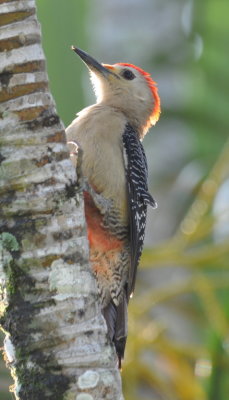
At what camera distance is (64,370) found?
12.4ft

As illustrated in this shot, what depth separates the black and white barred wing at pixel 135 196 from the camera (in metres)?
5.55

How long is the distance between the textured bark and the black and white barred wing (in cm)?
164

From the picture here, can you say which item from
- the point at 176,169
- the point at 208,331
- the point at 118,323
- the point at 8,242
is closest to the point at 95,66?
the point at 118,323

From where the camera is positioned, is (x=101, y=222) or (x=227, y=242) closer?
(x=101, y=222)

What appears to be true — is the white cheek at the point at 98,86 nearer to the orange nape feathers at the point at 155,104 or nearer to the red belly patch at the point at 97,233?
the orange nape feathers at the point at 155,104

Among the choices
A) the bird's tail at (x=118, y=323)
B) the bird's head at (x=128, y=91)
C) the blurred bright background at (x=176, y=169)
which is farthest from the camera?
the blurred bright background at (x=176, y=169)

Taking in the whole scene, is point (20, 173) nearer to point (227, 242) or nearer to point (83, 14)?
point (227, 242)

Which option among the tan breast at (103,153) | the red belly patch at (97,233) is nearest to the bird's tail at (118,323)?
the red belly patch at (97,233)

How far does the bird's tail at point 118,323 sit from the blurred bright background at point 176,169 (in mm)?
756

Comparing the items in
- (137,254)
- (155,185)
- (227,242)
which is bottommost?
(155,185)

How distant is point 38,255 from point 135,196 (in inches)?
76.7

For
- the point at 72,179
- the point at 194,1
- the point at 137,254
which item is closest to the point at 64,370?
the point at 72,179

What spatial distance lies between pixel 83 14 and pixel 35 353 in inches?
187

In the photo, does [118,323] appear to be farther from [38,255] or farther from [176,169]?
[176,169]
